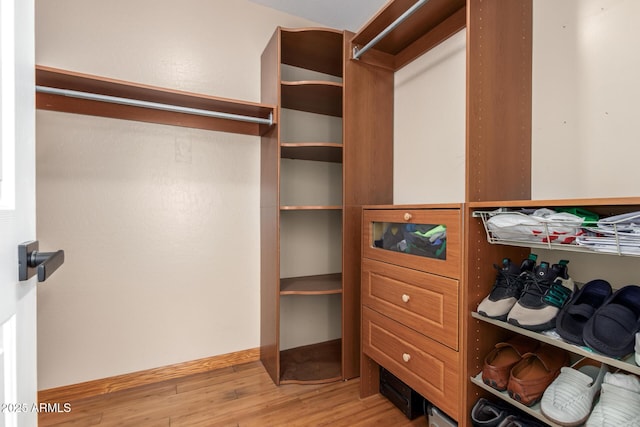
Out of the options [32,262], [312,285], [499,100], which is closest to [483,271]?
[499,100]

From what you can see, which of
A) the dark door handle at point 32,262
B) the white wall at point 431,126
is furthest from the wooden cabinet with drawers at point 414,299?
the dark door handle at point 32,262

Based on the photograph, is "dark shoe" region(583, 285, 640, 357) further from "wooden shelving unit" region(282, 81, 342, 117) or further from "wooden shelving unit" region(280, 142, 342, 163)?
"wooden shelving unit" region(282, 81, 342, 117)

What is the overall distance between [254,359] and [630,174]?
2.23 meters

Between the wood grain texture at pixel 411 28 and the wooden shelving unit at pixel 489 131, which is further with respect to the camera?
the wood grain texture at pixel 411 28

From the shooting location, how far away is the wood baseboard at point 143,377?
168 cm

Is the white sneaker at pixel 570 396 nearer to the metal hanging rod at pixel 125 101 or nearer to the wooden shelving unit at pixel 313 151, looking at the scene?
the wooden shelving unit at pixel 313 151

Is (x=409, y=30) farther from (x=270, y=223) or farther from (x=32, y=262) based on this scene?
(x=32, y=262)

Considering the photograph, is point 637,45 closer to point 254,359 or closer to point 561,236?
point 561,236

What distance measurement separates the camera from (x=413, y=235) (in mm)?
1442

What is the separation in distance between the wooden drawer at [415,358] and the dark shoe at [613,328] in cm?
46

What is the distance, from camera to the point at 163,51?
190 centimetres

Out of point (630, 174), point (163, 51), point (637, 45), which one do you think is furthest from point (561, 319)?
point (163, 51)

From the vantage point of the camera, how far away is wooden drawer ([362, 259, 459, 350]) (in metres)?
1.23

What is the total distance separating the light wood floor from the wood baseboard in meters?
0.04
